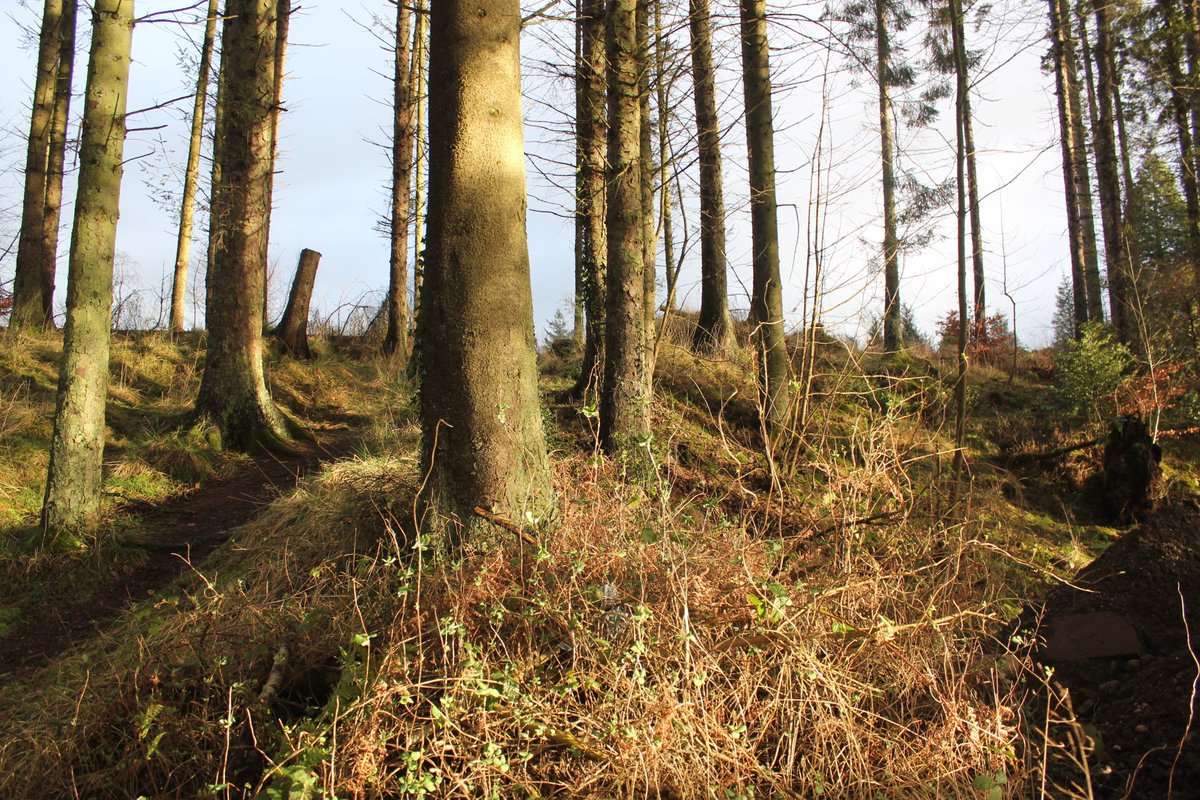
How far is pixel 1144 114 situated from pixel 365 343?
55.4 feet

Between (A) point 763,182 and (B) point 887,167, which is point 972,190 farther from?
(A) point 763,182

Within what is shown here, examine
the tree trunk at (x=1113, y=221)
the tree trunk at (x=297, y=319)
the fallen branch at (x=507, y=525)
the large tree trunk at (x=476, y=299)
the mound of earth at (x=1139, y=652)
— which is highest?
the tree trunk at (x=1113, y=221)

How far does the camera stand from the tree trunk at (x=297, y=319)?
13.0 m

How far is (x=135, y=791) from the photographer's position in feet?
9.04

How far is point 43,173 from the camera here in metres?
12.8

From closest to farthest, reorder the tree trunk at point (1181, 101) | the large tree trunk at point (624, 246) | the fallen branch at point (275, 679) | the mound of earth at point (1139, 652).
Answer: the fallen branch at point (275, 679)
the mound of earth at point (1139, 652)
the large tree trunk at point (624, 246)
the tree trunk at point (1181, 101)

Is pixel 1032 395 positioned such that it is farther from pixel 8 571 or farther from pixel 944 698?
pixel 8 571

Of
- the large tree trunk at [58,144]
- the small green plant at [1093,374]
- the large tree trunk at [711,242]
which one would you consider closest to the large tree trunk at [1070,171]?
the small green plant at [1093,374]

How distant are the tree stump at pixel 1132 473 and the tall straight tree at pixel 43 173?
15627mm

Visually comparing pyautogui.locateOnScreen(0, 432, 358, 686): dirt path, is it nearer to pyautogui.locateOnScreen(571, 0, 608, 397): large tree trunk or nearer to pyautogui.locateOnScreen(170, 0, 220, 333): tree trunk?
pyautogui.locateOnScreen(571, 0, 608, 397): large tree trunk

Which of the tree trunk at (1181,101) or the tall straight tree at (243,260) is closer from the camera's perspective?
the tall straight tree at (243,260)

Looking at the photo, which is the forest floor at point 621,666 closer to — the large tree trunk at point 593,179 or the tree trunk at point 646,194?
the tree trunk at point 646,194

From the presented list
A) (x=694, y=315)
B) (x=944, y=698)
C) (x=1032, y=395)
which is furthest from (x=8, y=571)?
(x=1032, y=395)

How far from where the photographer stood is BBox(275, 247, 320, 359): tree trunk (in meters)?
13.0
